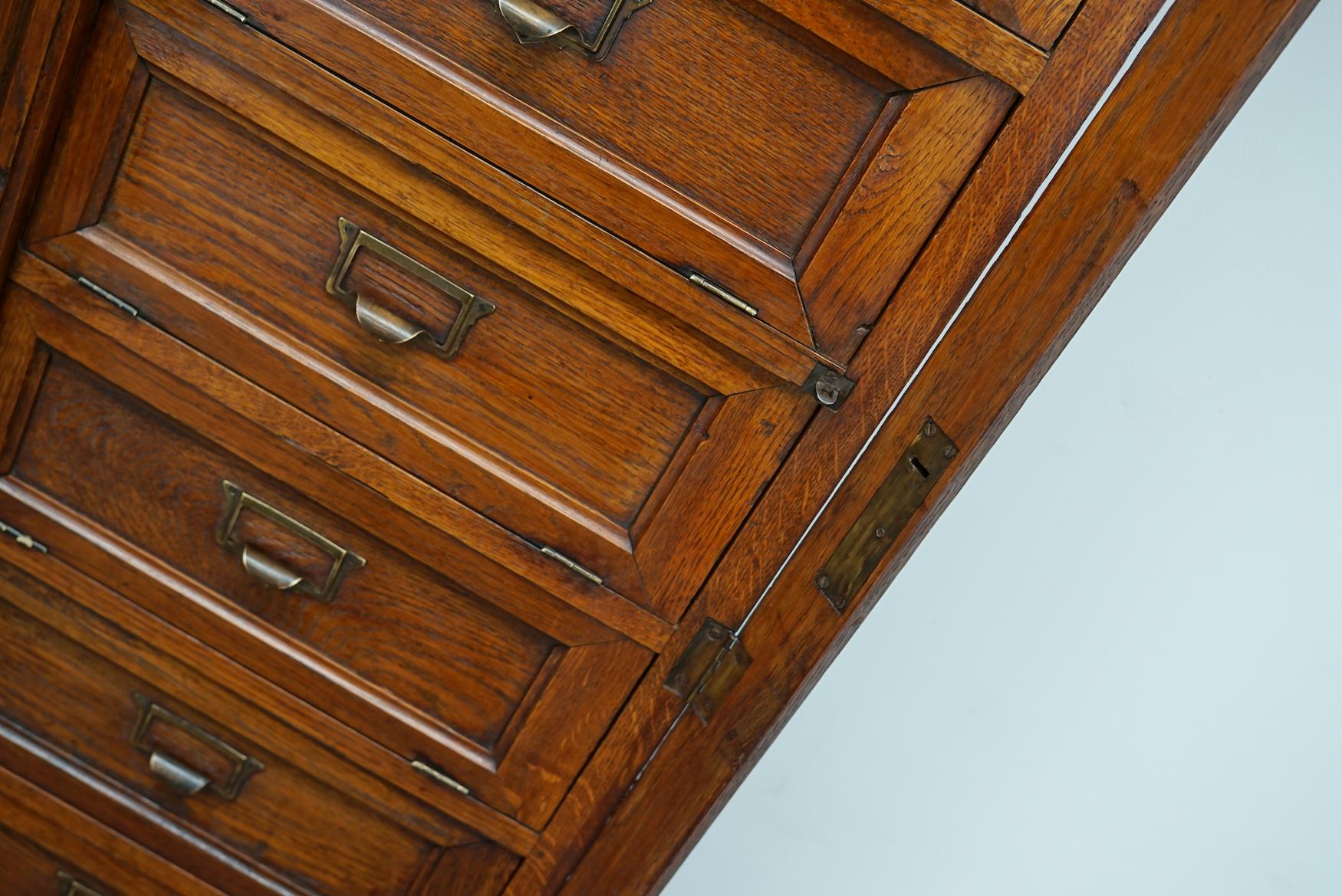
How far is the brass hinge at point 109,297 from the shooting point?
0.94 meters

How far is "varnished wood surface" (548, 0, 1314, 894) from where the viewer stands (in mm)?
810

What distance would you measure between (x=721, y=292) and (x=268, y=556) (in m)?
0.42

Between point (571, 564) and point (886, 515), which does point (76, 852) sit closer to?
point (571, 564)

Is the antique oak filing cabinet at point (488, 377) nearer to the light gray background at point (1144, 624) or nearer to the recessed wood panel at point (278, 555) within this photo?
the recessed wood panel at point (278, 555)

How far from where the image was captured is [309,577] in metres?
1.01

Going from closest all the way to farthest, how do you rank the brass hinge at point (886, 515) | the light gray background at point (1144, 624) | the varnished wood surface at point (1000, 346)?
1. the varnished wood surface at point (1000, 346)
2. the brass hinge at point (886, 515)
3. the light gray background at point (1144, 624)

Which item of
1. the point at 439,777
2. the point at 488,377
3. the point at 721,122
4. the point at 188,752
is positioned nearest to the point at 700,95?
the point at 721,122

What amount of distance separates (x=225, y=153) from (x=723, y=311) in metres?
0.38

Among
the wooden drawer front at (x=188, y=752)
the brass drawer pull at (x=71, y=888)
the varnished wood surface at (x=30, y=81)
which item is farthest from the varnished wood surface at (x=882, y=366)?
the varnished wood surface at (x=30, y=81)

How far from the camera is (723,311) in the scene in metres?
0.89

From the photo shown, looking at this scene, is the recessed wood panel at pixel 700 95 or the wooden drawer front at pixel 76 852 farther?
the wooden drawer front at pixel 76 852

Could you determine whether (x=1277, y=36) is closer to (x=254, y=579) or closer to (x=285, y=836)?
(x=254, y=579)

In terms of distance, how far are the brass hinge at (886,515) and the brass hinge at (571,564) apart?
168 mm

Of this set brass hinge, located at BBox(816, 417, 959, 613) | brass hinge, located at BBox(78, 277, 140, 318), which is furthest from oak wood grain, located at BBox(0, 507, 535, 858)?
brass hinge, located at BBox(816, 417, 959, 613)
